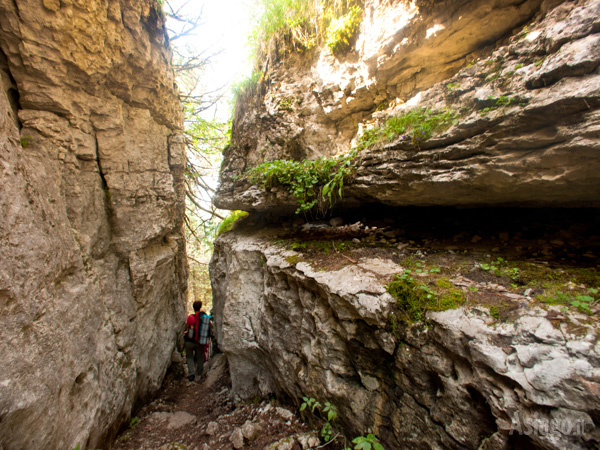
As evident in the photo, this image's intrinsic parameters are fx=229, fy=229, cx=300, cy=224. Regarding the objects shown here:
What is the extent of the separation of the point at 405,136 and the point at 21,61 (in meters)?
5.19

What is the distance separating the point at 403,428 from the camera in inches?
95.7

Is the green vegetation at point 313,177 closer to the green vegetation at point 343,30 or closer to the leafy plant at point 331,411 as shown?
the green vegetation at point 343,30

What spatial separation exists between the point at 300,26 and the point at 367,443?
7.53m

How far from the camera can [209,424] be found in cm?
393

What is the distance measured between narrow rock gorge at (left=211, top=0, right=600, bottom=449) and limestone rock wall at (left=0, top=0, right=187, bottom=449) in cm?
185

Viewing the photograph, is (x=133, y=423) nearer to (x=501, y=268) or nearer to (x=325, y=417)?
(x=325, y=417)

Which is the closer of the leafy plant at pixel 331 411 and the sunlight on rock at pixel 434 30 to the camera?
the leafy plant at pixel 331 411

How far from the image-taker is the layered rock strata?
7.16 ft

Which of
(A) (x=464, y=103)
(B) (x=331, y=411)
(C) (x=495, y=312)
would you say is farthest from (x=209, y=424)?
(A) (x=464, y=103)

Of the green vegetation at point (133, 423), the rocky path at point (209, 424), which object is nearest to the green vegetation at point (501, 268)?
the rocky path at point (209, 424)

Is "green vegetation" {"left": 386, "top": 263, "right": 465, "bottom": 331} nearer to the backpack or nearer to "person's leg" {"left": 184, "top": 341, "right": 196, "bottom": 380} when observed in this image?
the backpack

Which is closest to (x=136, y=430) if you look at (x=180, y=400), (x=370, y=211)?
(x=180, y=400)

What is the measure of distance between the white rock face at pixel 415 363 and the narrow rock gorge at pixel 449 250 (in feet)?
0.04

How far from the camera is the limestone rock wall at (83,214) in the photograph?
2311mm
